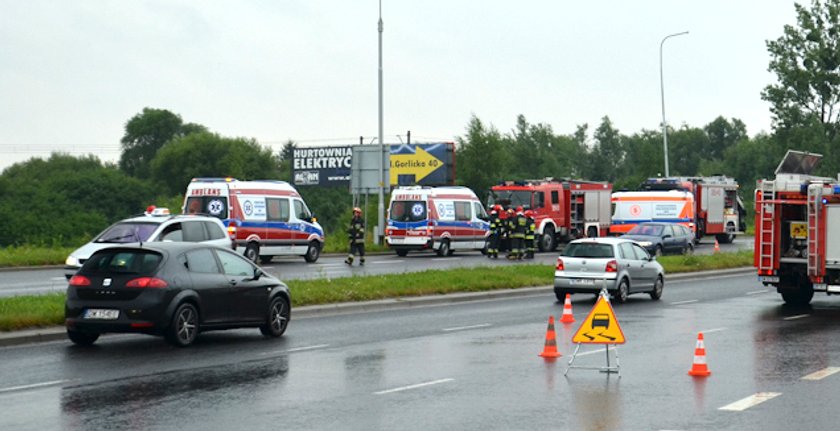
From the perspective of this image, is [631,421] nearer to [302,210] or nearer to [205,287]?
[205,287]

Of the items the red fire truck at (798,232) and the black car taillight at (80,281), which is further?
the red fire truck at (798,232)

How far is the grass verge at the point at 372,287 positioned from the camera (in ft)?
60.3

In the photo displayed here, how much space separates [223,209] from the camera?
3628 cm

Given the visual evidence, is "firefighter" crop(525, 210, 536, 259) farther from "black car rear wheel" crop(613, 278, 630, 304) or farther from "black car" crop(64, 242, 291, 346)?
"black car" crop(64, 242, 291, 346)

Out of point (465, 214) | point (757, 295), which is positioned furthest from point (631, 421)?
point (465, 214)

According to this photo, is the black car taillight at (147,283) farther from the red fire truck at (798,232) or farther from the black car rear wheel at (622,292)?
the red fire truck at (798,232)

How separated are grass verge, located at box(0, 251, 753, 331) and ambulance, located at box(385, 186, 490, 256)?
455 inches

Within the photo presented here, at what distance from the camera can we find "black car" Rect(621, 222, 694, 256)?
47312mm

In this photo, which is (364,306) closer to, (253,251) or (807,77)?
(253,251)

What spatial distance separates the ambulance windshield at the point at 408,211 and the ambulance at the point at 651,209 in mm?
12719

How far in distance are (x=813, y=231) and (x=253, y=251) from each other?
1732 cm

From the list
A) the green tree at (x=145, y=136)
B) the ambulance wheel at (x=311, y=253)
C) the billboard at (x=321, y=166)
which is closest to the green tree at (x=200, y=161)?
the green tree at (x=145, y=136)

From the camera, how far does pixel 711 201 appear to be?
6241 centimetres

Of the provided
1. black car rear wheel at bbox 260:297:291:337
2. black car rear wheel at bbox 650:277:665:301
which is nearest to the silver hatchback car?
black car rear wheel at bbox 650:277:665:301
